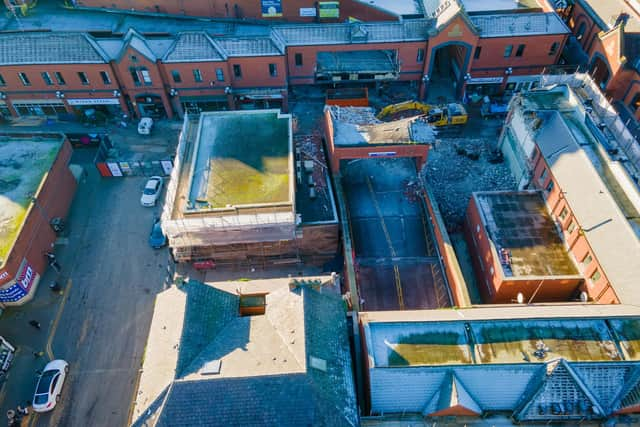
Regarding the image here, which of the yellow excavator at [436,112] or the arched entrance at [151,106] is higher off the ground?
the arched entrance at [151,106]

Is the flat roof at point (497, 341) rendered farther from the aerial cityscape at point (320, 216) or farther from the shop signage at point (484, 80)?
the shop signage at point (484, 80)

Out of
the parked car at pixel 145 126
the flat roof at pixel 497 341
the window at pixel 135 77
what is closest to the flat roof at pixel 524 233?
the flat roof at pixel 497 341

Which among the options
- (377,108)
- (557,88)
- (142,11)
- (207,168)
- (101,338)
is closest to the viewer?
(101,338)

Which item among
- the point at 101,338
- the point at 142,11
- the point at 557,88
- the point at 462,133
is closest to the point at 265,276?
the point at 101,338

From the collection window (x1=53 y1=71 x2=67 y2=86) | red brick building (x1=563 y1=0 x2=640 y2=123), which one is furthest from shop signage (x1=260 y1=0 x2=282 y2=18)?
red brick building (x1=563 y1=0 x2=640 y2=123)

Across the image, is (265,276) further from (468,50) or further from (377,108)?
(468,50)

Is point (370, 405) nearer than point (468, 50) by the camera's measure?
Yes

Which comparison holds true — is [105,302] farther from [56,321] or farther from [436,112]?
[436,112]
